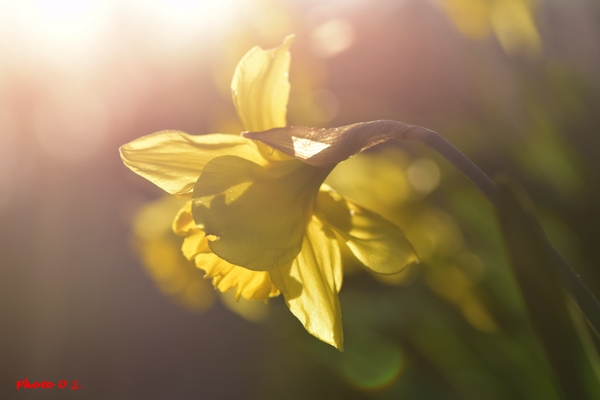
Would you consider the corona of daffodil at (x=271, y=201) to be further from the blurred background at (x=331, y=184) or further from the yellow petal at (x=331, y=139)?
the blurred background at (x=331, y=184)

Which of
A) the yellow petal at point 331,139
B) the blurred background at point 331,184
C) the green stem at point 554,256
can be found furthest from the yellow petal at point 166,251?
the green stem at point 554,256

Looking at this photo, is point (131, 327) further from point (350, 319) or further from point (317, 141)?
point (317, 141)

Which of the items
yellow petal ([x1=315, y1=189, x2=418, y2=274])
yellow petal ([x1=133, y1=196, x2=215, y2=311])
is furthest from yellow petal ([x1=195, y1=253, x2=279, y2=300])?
yellow petal ([x1=133, y1=196, x2=215, y2=311])

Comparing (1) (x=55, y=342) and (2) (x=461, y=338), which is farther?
(1) (x=55, y=342)

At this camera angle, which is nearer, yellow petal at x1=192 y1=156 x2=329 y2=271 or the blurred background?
yellow petal at x1=192 y1=156 x2=329 y2=271

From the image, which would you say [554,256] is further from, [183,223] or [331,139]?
[183,223]

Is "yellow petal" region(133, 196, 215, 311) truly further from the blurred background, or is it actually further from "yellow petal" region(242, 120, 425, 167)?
"yellow petal" region(242, 120, 425, 167)

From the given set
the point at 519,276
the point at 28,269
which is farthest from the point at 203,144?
the point at 28,269

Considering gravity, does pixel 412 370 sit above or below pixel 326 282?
below
